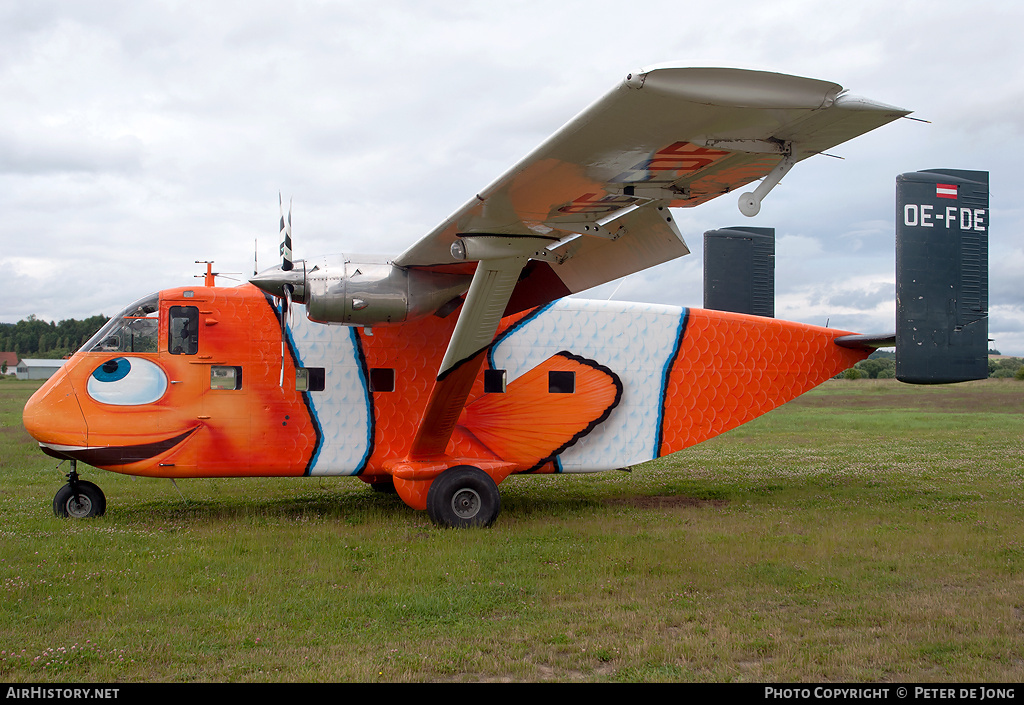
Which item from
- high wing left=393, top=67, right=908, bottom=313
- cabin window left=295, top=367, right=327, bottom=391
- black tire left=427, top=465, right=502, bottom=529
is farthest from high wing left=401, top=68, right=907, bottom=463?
cabin window left=295, top=367, right=327, bottom=391

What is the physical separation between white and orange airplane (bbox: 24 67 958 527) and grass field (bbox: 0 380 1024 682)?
2.94 ft

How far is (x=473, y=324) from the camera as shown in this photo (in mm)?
8062

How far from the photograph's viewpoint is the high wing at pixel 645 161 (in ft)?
15.1

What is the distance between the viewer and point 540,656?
16.4ft

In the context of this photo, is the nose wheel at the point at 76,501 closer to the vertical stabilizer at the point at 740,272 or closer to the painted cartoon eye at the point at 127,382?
the painted cartoon eye at the point at 127,382

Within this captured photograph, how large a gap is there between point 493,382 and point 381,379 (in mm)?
1539

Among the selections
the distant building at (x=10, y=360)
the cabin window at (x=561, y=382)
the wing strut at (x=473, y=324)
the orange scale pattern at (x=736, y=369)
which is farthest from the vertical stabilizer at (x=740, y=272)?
the distant building at (x=10, y=360)

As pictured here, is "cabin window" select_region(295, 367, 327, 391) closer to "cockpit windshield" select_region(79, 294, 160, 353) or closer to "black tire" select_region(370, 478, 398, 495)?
"cockpit windshield" select_region(79, 294, 160, 353)

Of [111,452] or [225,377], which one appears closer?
[111,452]

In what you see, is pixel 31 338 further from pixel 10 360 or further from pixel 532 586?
pixel 532 586

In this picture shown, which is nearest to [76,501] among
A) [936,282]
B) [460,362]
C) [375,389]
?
[375,389]

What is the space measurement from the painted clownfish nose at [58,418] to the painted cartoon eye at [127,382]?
26 centimetres

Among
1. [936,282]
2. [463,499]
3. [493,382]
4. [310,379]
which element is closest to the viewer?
[936,282]
